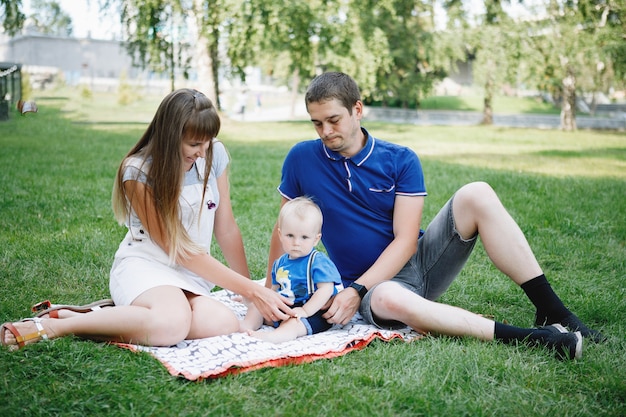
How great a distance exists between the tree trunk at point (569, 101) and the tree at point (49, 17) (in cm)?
1744

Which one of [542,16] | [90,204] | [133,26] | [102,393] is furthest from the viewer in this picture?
[542,16]

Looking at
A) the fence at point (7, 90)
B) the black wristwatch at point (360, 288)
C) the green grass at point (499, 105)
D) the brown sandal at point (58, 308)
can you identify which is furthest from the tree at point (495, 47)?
the brown sandal at point (58, 308)

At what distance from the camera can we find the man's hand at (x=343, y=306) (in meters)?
3.04

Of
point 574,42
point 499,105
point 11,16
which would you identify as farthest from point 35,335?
point 499,105

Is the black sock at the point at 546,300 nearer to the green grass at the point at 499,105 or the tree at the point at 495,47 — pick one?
the tree at the point at 495,47

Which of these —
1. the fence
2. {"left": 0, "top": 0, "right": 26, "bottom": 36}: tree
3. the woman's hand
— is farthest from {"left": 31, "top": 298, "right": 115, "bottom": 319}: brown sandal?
{"left": 0, "top": 0, "right": 26, "bottom": 36}: tree

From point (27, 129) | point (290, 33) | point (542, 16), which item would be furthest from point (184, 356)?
point (542, 16)

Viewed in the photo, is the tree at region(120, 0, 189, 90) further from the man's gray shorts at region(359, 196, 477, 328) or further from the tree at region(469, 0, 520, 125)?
the man's gray shorts at region(359, 196, 477, 328)

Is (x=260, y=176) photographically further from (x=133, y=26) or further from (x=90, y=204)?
(x=133, y=26)

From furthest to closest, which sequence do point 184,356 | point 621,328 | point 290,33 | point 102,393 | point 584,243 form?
point 290,33 < point 584,243 < point 621,328 < point 184,356 < point 102,393

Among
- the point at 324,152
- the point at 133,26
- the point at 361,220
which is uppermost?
the point at 133,26

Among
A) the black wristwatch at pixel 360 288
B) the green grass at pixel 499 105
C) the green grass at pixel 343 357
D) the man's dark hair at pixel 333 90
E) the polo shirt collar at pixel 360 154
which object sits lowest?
the green grass at pixel 499 105

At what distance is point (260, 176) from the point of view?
344 inches

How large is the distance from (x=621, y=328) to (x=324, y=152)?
177cm
